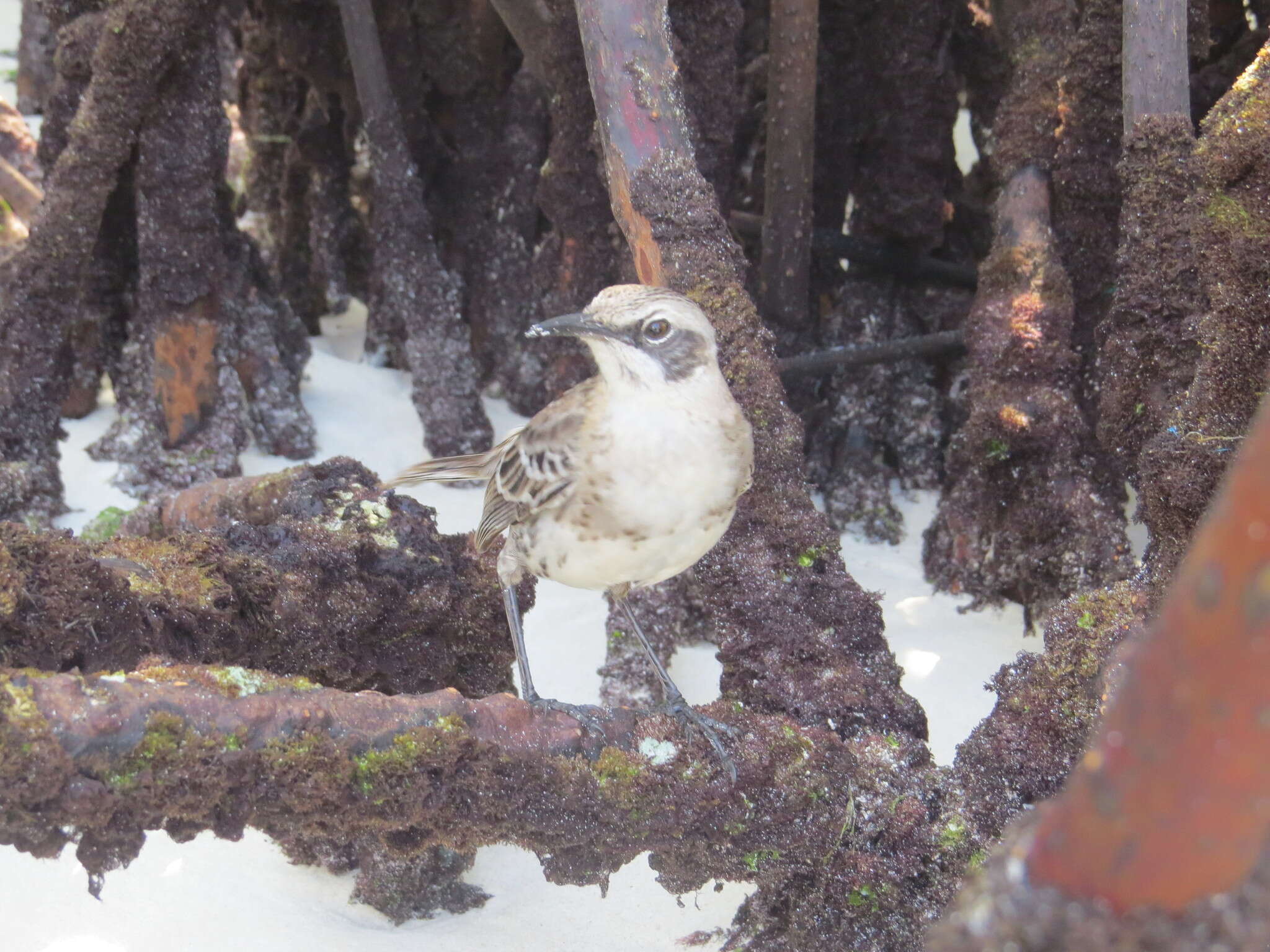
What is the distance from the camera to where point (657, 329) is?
7.57ft

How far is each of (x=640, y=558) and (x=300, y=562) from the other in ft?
3.17

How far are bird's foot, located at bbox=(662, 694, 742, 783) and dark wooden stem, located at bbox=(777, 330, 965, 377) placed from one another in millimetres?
2890

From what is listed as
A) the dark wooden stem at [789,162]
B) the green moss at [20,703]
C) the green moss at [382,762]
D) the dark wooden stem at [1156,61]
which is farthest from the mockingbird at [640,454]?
the dark wooden stem at [789,162]

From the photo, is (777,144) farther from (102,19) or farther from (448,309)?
(102,19)

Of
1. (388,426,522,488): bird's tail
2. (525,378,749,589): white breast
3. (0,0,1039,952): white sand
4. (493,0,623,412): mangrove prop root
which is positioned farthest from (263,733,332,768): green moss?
(493,0,623,412): mangrove prop root

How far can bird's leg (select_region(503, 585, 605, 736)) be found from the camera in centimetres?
231

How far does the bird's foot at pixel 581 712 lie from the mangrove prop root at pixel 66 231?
3359mm

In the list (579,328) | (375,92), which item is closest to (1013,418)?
(579,328)

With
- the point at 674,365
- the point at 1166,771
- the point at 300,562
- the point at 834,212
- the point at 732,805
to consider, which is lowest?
the point at 732,805

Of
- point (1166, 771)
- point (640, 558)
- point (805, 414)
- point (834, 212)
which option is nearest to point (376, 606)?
point (640, 558)

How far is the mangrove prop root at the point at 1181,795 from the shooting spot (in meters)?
0.74

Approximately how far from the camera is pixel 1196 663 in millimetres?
760

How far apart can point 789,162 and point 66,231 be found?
3.19 m

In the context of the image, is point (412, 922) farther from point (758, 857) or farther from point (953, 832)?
point (953, 832)
